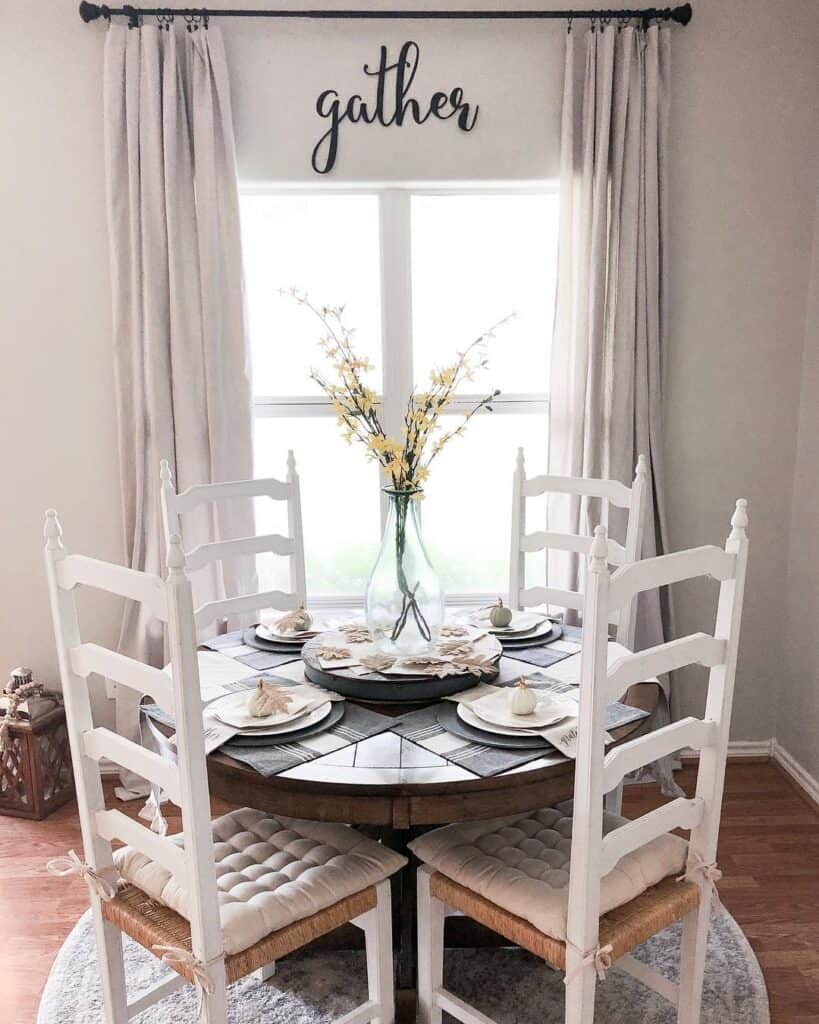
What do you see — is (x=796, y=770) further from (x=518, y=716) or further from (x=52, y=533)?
(x=52, y=533)

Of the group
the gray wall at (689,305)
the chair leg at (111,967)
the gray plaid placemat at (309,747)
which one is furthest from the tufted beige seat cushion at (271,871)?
the gray wall at (689,305)

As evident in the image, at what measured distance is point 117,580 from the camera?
1.48 m

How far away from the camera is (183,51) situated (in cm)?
278

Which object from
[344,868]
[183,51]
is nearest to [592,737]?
[344,868]

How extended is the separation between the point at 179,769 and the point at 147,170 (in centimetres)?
209

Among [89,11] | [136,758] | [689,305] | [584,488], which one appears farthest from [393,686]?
[89,11]

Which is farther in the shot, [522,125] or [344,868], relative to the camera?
[522,125]

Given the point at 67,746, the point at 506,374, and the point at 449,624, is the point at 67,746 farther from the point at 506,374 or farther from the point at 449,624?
the point at 506,374

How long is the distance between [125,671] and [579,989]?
988mm

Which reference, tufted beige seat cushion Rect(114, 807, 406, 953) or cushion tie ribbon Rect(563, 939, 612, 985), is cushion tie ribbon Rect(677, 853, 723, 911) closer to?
cushion tie ribbon Rect(563, 939, 612, 985)

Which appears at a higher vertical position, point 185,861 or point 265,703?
point 265,703

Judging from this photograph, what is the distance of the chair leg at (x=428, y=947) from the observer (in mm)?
1805

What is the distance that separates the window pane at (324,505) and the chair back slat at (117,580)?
5.10ft

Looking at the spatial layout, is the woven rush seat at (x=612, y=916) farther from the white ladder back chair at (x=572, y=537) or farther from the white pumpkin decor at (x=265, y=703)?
the white ladder back chair at (x=572, y=537)
